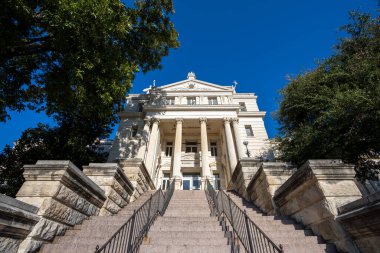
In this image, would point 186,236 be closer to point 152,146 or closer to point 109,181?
point 109,181

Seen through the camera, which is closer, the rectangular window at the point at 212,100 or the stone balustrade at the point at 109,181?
the stone balustrade at the point at 109,181

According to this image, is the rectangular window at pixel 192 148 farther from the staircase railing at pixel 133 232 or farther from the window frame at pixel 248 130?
the staircase railing at pixel 133 232

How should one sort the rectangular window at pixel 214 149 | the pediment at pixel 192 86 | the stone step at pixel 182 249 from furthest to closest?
the pediment at pixel 192 86 < the rectangular window at pixel 214 149 < the stone step at pixel 182 249

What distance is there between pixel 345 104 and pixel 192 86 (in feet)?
64.8

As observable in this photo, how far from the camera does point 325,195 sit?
4305 mm

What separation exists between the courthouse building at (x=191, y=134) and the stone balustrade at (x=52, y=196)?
37.8 feet

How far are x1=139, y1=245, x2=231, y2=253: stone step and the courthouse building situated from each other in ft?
40.4

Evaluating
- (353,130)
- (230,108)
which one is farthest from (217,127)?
(353,130)

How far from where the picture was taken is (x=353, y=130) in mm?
8242

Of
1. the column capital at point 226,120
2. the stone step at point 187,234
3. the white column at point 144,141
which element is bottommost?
the stone step at point 187,234

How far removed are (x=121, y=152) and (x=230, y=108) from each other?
13.8 metres

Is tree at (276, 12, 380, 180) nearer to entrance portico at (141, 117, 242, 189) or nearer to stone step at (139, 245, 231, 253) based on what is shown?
entrance portico at (141, 117, 242, 189)

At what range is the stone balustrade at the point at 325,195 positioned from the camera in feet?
13.2

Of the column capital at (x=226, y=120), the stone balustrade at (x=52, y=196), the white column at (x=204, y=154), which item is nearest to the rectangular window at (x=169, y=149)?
the white column at (x=204, y=154)
